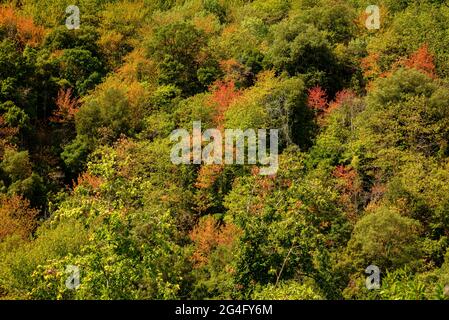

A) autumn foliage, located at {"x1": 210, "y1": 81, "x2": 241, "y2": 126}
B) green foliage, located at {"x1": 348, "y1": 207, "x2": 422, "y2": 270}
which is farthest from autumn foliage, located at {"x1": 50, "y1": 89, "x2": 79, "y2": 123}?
green foliage, located at {"x1": 348, "y1": 207, "x2": 422, "y2": 270}

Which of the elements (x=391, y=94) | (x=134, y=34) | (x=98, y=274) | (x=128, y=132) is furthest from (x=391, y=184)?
(x=134, y=34)

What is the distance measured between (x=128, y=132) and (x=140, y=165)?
5.10 metres

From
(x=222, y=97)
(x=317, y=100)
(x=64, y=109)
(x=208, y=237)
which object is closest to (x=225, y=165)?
(x=208, y=237)

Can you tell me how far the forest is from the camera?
62.4 ft

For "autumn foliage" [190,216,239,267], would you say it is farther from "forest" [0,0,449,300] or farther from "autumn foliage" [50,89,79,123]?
"autumn foliage" [50,89,79,123]

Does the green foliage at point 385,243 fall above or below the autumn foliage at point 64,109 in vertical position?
below

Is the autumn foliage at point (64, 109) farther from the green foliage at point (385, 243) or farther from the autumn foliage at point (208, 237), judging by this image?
the green foliage at point (385, 243)

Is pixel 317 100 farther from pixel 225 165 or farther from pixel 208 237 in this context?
pixel 208 237

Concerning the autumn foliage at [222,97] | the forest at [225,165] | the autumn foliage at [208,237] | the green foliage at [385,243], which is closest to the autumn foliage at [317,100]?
the forest at [225,165]

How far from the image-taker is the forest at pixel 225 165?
1903 cm

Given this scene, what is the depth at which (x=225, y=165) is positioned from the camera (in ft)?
123

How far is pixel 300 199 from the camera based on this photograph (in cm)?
1992

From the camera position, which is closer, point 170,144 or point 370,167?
point 370,167

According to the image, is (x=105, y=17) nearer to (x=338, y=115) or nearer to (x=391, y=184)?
(x=338, y=115)
